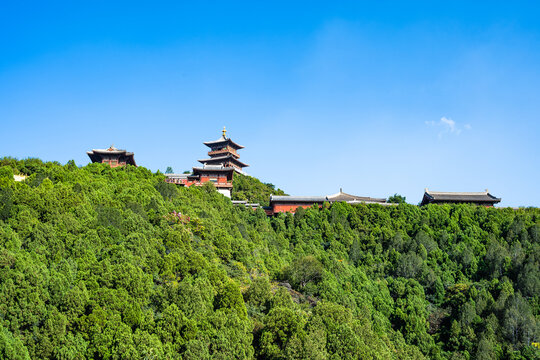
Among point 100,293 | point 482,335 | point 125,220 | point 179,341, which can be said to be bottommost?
point 482,335

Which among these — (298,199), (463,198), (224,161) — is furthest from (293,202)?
(224,161)

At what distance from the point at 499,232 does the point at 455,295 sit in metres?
8.70

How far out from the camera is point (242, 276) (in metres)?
24.7

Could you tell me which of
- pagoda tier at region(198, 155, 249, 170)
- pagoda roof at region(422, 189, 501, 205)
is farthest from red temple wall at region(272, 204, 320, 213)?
pagoda tier at region(198, 155, 249, 170)

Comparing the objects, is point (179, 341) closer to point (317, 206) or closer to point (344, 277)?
point (344, 277)

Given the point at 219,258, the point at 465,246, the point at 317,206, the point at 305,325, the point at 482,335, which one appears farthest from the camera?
the point at 317,206

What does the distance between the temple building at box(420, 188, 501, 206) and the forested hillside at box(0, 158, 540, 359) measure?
297 centimetres

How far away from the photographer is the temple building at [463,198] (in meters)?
42.5

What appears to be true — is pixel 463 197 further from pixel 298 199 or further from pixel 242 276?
pixel 242 276

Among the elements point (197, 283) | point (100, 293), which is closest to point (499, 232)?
point (197, 283)

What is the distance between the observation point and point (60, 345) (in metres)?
16.0

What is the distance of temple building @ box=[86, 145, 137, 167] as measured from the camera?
46.6 meters

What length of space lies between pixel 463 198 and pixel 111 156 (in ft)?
103

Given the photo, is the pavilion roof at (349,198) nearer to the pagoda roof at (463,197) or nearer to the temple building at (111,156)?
the pagoda roof at (463,197)
